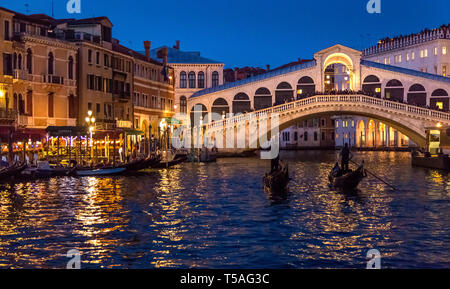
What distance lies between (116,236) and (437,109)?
99.4 feet

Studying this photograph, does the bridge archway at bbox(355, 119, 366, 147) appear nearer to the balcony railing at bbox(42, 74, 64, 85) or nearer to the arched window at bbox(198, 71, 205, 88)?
the arched window at bbox(198, 71, 205, 88)

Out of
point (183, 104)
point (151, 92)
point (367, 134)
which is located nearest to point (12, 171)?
point (151, 92)

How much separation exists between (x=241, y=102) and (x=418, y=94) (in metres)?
11.8

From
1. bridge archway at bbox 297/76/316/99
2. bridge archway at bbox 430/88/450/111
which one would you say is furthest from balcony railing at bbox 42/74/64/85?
bridge archway at bbox 430/88/450/111

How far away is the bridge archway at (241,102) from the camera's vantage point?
146 ft

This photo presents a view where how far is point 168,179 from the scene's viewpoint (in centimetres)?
2362

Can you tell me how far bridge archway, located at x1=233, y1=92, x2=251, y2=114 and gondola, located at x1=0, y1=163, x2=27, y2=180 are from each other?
24171mm

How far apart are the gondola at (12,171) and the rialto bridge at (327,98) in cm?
1857

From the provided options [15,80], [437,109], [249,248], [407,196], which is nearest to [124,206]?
[249,248]

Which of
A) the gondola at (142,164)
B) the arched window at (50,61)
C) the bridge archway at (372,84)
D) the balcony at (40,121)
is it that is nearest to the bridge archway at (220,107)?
the bridge archway at (372,84)

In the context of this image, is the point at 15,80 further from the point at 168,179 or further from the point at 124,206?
the point at 124,206

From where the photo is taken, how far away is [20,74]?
26234 millimetres

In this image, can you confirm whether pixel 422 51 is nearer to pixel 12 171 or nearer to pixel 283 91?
pixel 283 91
